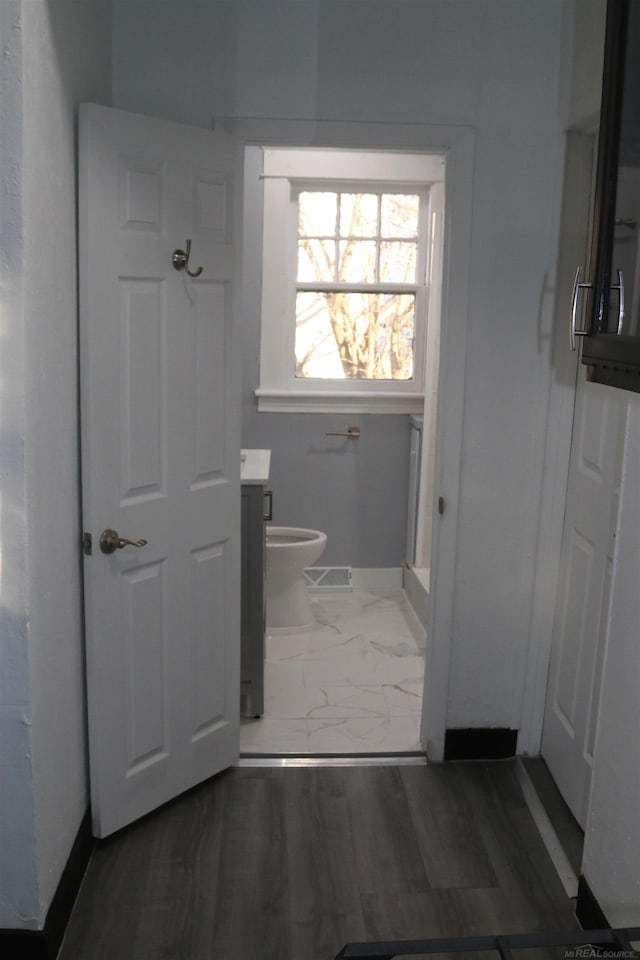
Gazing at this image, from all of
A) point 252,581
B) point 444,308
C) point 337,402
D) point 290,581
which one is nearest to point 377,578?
point 290,581

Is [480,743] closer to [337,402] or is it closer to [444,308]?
[444,308]

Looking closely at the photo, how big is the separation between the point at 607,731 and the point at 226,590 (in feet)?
4.17

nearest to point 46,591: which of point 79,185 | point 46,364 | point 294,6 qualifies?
point 46,364

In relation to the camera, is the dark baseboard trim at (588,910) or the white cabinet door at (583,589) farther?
the white cabinet door at (583,589)

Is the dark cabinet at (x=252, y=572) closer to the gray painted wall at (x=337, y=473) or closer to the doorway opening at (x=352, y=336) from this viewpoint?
the doorway opening at (x=352, y=336)

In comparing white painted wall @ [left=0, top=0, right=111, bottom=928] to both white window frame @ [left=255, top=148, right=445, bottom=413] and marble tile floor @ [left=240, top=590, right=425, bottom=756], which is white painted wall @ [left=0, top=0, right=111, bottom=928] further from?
white window frame @ [left=255, top=148, right=445, bottom=413]

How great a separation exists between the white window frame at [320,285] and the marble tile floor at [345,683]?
107cm

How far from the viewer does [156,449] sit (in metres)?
2.73

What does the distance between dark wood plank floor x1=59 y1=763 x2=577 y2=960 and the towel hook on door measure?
5.42 feet

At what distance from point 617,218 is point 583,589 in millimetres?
1431

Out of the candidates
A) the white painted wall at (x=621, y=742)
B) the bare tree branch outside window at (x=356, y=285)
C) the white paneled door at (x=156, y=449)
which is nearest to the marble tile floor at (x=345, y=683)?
the white paneled door at (x=156, y=449)

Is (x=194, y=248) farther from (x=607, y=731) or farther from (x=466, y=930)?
(x=466, y=930)

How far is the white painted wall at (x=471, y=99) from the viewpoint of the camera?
2832mm

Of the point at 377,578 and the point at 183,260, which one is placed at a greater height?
the point at 183,260
